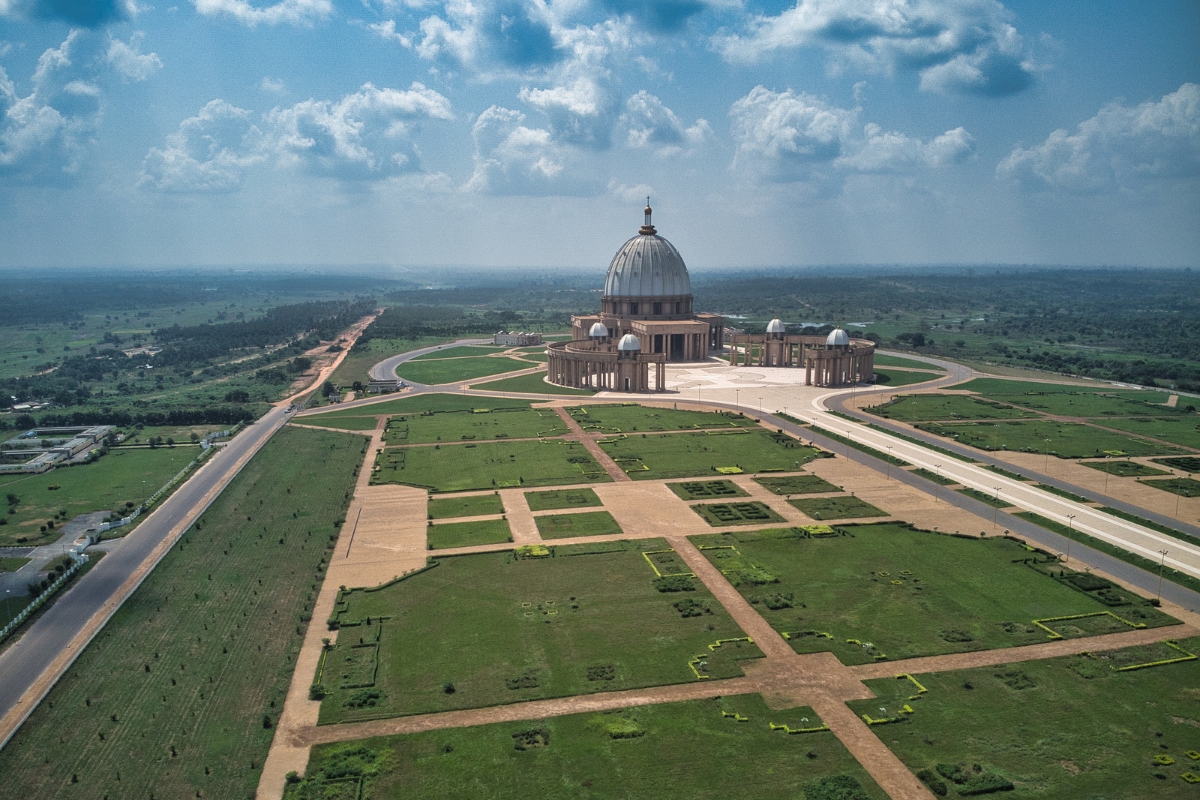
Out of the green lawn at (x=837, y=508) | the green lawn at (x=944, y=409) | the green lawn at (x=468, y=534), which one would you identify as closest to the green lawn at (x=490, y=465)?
the green lawn at (x=468, y=534)

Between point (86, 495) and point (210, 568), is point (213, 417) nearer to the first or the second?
point (86, 495)

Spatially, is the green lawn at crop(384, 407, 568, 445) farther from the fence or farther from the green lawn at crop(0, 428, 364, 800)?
the fence

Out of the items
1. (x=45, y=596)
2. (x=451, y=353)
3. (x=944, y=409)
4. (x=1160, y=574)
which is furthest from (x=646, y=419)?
(x=451, y=353)

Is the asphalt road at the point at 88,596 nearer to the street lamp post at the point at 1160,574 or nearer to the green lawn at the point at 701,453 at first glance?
the green lawn at the point at 701,453

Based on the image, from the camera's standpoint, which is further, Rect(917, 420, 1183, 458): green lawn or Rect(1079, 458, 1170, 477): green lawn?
Rect(917, 420, 1183, 458): green lawn

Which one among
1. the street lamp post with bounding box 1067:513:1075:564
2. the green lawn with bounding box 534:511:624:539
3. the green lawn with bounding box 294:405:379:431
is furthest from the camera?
the green lawn with bounding box 294:405:379:431

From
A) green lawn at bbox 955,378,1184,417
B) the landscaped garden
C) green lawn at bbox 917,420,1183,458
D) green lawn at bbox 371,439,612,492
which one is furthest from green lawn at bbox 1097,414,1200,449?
the landscaped garden

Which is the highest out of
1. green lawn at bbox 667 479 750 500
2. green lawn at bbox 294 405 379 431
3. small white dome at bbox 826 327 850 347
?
small white dome at bbox 826 327 850 347
